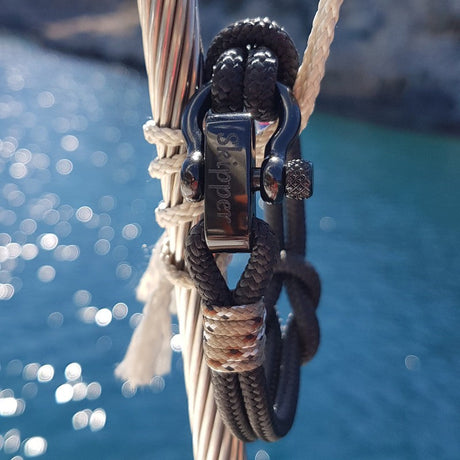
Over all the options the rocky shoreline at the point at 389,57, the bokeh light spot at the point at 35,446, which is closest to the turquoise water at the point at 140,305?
the bokeh light spot at the point at 35,446

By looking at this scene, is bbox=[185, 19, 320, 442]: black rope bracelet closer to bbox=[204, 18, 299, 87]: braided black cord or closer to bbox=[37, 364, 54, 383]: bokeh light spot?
bbox=[204, 18, 299, 87]: braided black cord

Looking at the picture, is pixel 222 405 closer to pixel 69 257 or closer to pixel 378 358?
pixel 378 358

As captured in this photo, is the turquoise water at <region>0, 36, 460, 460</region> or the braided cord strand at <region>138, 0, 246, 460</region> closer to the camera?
the braided cord strand at <region>138, 0, 246, 460</region>

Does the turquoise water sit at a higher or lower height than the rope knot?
lower

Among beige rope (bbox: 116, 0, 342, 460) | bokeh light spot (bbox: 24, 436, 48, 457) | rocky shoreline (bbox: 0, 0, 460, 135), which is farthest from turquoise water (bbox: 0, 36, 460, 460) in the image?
rocky shoreline (bbox: 0, 0, 460, 135)

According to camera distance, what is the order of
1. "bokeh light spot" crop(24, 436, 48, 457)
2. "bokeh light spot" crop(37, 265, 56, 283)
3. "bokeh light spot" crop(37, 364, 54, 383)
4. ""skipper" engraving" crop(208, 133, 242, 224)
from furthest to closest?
"bokeh light spot" crop(37, 265, 56, 283), "bokeh light spot" crop(37, 364, 54, 383), "bokeh light spot" crop(24, 436, 48, 457), ""skipper" engraving" crop(208, 133, 242, 224)

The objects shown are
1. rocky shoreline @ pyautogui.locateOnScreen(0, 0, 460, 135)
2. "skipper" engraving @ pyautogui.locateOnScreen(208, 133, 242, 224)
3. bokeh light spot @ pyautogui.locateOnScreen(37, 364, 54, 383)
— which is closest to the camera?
"skipper" engraving @ pyautogui.locateOnScreen(208, 133, 242, 224)

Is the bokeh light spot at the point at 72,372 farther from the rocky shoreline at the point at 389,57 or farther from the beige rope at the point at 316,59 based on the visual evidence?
the rocky shoreline at the point at 389,57

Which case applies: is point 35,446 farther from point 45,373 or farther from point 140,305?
point 140,305
